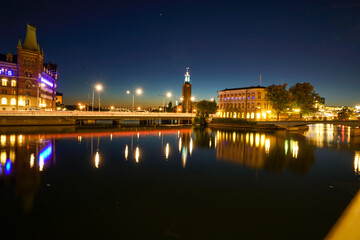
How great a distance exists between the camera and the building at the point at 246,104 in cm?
8781

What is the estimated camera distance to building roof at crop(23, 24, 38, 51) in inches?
3049

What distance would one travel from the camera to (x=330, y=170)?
1877 cm

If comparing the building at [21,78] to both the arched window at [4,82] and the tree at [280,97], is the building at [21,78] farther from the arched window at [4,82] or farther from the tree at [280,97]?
the tree at [280,97]

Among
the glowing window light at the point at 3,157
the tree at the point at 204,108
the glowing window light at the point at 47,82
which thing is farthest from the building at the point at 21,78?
the tree at the point at 204,108

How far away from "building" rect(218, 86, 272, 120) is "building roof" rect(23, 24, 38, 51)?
79627 mm

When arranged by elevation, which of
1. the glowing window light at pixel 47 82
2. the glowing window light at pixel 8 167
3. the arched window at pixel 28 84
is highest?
the glowing window light at pixel 47 82

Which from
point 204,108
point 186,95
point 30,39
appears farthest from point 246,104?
point 30,39

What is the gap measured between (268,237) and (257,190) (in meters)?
5.15

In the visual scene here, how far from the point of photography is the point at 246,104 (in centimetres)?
8462

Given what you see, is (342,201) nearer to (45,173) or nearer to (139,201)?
(139,201)

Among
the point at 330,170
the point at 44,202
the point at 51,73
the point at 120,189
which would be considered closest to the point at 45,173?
the point at 44,202

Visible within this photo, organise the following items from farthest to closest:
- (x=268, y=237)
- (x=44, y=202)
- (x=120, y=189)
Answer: (x=120, y=189), (x=44, y=202), (x=268, y=237)

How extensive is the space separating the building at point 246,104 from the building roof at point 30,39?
261 feet

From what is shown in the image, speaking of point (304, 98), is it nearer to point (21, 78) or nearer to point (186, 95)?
point (186, 95)
